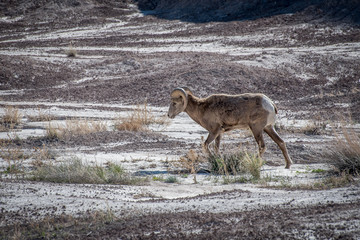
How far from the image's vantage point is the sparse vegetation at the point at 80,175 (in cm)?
838

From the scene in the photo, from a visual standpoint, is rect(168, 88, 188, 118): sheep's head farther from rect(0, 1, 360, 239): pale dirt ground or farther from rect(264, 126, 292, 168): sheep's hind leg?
rect(264, 126, 292, 168): sheep's hind leg

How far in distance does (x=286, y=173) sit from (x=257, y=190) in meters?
1.88

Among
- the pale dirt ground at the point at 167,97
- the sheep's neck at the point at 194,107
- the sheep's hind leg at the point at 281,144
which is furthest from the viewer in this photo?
the sheep's neck at the point at 194,107

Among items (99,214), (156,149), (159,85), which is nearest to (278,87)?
(159,85)

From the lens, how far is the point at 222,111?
34.4ft

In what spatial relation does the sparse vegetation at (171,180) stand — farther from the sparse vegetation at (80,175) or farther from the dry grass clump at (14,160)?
the dry grass clump at (14,160)

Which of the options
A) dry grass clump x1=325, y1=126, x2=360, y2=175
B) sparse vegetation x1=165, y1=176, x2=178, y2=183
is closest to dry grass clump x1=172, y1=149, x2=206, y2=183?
sparse vegetation x1=165, y1=176, x2=178, y2=183

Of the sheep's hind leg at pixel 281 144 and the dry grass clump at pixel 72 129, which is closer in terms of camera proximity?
the sheep's hind leg at pixel 281 144

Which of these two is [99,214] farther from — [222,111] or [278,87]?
[278,87]

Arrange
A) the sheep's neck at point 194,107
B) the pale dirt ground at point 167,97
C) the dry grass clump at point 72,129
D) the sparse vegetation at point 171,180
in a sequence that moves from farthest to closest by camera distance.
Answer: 1. the dry grass clump at point 72,129
2. the sheep's neck at point 194,107
3. the sparse vegetation at point 171,180
4. the pale dirt ground at point 167,97

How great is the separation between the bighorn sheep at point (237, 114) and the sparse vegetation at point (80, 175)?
8.34 feet

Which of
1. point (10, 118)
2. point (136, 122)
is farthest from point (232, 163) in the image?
point (10, 118)

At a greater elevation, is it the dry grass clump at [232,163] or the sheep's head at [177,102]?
the sheep's head at [177,102]

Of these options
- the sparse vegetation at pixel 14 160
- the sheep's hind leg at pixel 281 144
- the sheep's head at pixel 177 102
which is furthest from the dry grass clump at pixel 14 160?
the sheep's hind leg at pixel 281 144
